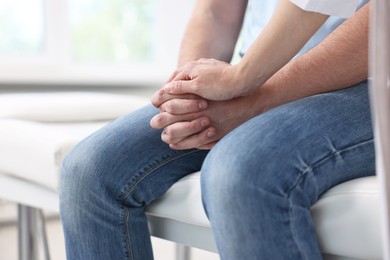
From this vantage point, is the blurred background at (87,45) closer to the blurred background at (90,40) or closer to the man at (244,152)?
the blurred background at (90,40)

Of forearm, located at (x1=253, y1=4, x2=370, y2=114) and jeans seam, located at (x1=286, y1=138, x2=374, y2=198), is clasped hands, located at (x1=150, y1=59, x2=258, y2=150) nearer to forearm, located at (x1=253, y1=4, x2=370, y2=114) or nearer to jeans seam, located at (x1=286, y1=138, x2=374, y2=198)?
forearm, located at (x1=253, y1=4, x2=370, y2=114)

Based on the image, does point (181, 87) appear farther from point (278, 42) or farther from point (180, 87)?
point (278, 42)

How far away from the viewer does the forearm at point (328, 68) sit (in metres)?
0.78

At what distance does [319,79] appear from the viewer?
807 mm

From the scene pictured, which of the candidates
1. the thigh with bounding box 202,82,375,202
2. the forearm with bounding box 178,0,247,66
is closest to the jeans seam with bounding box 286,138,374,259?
the thigh with bounding box 202,82,375,202

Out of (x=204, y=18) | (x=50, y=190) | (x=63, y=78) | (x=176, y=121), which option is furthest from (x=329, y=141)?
(x=63, y=78)

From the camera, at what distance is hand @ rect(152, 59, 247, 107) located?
0.81 meters

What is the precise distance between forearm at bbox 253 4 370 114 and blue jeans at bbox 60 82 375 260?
0.02m

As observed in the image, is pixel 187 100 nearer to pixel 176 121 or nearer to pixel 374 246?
pixel 176 121

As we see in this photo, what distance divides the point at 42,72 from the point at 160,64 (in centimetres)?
62

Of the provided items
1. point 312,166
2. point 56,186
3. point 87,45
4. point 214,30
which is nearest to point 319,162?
point 312,166

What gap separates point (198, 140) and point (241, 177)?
0.60 ft

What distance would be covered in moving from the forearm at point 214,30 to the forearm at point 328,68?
273 millimetres

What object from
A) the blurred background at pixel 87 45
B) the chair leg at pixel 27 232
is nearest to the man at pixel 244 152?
the chair leg at pixel 27 232
